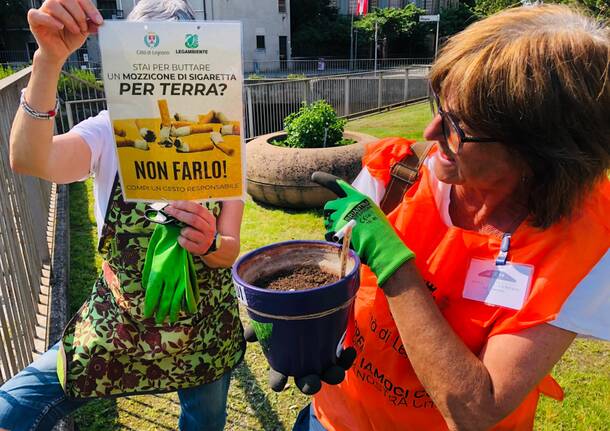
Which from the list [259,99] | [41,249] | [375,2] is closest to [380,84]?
[259,99]

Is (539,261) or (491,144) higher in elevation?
(491,144)

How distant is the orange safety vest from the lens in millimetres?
1224

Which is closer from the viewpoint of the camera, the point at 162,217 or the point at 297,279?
the point at 297,279

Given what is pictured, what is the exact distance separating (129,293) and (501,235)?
4.09 ft

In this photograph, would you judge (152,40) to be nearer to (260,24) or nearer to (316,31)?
(260,24)

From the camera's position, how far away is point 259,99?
431 inches

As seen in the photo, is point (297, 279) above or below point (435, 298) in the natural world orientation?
above

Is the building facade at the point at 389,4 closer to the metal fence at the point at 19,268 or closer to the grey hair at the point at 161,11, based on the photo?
the metal fence at the point at 19,268

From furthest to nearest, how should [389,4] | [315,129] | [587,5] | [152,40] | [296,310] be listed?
[389,4]
[315,129]
[587,5]
[152,40]
[296,310]

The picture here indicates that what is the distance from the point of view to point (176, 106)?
1320 mm

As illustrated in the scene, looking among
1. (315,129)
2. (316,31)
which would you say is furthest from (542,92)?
(316,31)

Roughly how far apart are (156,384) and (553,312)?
1.37m

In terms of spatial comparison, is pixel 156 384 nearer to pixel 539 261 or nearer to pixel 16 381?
pixel 16 381

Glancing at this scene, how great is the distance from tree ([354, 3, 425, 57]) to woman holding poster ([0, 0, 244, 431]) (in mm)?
49949
